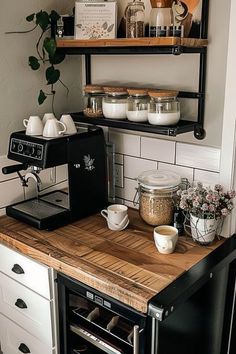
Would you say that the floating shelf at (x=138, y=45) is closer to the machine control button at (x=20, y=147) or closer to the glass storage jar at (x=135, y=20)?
the glass storage jar at (x=135, y=20)

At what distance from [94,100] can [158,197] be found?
0.51 m

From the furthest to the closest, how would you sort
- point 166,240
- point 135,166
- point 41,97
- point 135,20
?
1. point 135,166
2. point 41,97
3. point 135,20
4. point 166,240

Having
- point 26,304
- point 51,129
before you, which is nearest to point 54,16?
point 51,129

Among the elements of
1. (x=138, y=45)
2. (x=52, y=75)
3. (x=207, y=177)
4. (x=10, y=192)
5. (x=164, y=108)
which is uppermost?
(x=138, y=45)

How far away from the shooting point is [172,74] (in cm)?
170

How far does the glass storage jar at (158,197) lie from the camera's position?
1650 mm

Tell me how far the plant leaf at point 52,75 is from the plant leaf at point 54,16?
0.20 metres

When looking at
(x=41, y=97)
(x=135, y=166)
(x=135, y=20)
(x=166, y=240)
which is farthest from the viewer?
(x=135, y=166)

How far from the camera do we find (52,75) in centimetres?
181

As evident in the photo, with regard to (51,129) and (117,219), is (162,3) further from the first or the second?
(117,219)

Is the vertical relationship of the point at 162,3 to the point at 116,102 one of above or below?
above

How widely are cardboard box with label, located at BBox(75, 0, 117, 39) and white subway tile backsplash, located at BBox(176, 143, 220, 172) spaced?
21.3 inches

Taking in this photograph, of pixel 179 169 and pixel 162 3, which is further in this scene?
pixel 179 169

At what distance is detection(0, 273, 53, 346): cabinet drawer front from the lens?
1615 mm
